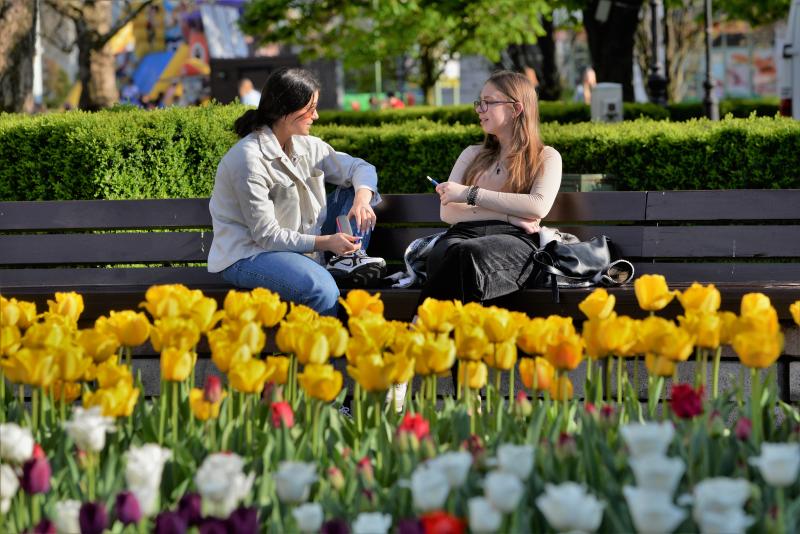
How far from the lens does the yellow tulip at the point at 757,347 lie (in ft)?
8.83

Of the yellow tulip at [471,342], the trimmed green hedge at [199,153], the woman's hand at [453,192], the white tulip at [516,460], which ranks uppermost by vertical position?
the trimmed green hedge at [199,153]

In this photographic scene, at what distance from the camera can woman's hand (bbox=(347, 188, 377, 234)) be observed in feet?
18.0

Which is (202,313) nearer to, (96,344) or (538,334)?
(96,344)

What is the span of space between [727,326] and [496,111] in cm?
285

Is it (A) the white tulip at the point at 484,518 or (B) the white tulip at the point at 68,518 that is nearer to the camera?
(A) the white tulip at the point at 484,518

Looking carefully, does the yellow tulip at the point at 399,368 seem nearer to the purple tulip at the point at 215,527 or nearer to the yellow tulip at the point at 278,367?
the yellow tulip at the point at 278,367

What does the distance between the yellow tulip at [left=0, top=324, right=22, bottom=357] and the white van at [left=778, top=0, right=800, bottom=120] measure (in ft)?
47.2

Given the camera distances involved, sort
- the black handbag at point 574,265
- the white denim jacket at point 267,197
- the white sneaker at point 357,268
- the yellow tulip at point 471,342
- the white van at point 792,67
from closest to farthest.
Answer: the yellow tulip at point 471,342
the black handbag at point 574,265
the white denim jacket at point 267,197
the white sneaker at point 357,268
the white van at point 792,67

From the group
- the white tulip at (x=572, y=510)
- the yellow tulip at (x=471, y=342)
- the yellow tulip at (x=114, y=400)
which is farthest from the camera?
the yellow tulip at (x=471, y=342)

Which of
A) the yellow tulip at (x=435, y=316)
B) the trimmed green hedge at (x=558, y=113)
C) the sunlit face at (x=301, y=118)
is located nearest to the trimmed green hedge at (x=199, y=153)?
the sunlit face at (x=301, y=118)

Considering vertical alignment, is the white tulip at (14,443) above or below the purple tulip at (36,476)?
above

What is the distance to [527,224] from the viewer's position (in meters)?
5.51

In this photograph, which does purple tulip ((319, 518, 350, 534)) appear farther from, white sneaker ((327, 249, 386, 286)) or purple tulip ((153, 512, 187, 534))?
white sneaker ((327, 249, 386, 286))

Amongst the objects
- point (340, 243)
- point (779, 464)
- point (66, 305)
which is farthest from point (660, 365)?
point (340, 243)
